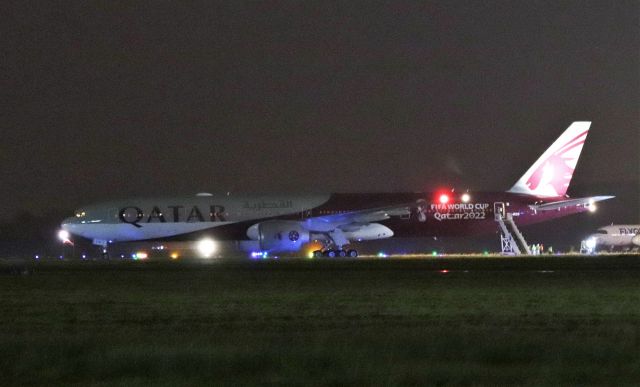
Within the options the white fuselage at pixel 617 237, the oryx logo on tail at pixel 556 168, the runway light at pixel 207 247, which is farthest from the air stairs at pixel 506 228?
the white fuselage at pixel 617 237

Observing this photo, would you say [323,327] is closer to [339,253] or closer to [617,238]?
[339,253]

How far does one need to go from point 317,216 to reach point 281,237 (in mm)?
3985

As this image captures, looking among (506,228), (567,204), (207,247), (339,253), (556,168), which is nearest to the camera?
(339,253)

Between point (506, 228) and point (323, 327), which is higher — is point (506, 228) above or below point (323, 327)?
above

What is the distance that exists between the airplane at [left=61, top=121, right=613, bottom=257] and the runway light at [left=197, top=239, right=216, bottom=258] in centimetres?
97

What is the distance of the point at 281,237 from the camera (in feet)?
197

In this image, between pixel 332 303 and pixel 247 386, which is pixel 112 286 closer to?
pixel 332 303

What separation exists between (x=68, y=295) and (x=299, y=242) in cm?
3068

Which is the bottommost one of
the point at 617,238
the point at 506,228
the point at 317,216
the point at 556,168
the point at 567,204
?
the point at 506,228

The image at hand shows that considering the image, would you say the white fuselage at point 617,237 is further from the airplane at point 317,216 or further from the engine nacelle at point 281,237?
the engine nacelle at point 281,237

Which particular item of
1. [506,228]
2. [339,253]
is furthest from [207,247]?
[506,228]

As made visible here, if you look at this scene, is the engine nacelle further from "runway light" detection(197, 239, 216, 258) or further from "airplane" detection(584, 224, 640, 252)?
"airplane" detection(584, 224, 640, 252)

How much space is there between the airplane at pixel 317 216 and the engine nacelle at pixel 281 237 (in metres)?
0.06

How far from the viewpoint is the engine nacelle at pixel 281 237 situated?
6012 cm
